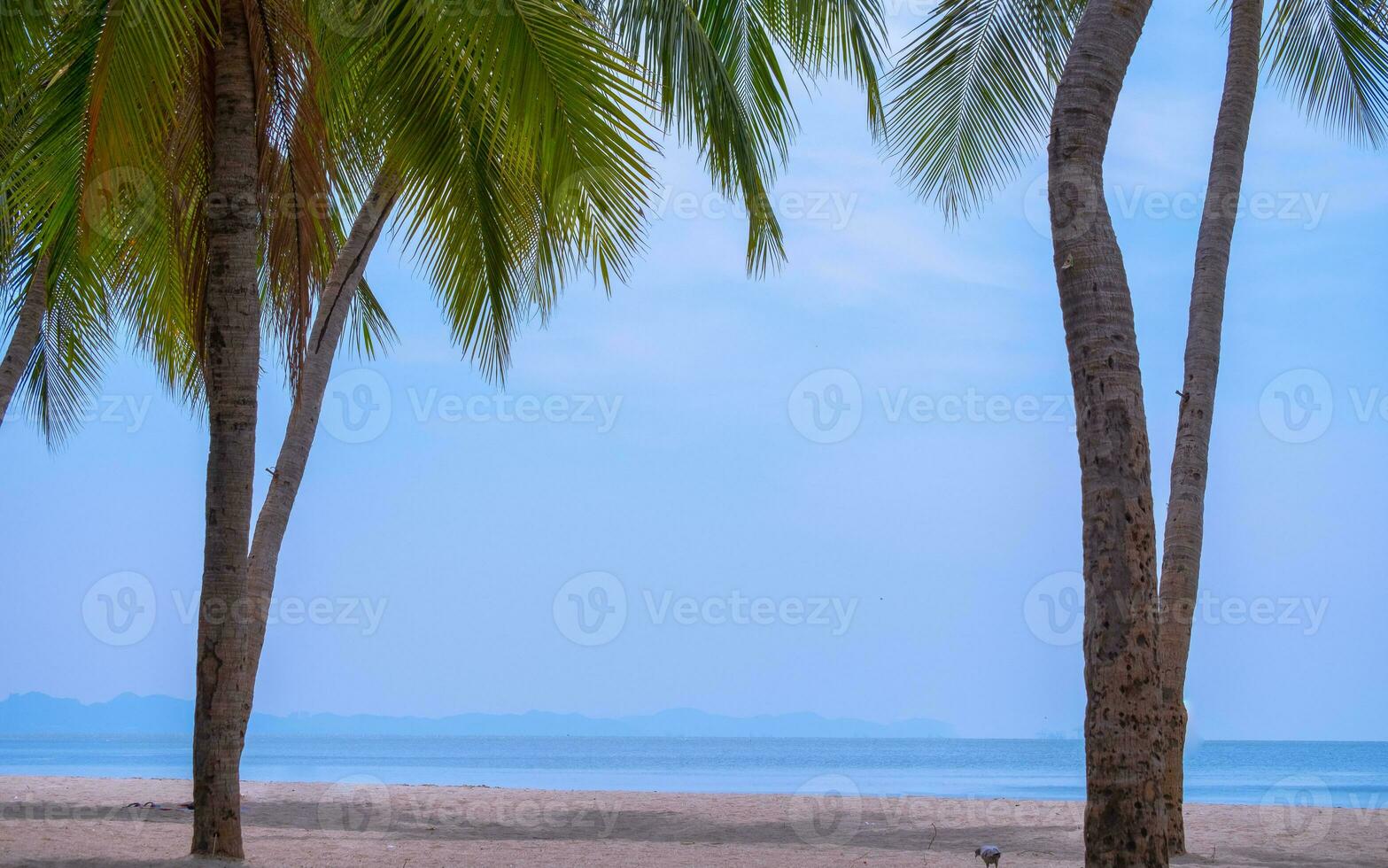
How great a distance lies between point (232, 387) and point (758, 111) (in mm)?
3783

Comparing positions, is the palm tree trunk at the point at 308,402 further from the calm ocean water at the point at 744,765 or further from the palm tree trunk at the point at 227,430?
the calm ocean water at the point at 744,765

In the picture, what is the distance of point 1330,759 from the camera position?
1913 inches

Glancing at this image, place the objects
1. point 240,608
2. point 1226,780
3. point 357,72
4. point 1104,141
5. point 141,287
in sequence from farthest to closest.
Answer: point 1226,780, point 141,287, point 357,72, point 240,608, point 1104,141

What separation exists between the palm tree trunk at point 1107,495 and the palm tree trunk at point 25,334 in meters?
7.14

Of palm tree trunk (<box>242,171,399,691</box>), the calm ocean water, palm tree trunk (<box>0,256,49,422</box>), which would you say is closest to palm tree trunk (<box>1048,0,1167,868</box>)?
palm tree trunk (<box>242,171,399,691</box>)

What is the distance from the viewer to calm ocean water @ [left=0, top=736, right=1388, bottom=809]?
3005 centimetres

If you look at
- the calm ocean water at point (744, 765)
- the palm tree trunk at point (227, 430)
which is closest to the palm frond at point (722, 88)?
the palm tree trunk at point (227, 430)

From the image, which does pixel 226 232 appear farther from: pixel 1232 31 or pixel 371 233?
pixel 1232 31

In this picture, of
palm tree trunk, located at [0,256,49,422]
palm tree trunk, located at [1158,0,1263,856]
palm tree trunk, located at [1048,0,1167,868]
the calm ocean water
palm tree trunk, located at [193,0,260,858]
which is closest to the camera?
palm tree trunk, located at [1048,0,1167,868]

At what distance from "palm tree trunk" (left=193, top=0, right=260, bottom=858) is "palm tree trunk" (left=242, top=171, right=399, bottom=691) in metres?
1.53

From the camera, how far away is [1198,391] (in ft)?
24.9

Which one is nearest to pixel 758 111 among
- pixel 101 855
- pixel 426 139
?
pixel 426 139

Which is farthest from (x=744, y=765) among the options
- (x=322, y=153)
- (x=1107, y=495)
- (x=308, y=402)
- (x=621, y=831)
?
(x=1107, y=495)

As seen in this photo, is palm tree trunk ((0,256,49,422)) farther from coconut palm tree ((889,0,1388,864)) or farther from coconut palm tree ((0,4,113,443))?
coconut palm tree ((889,0,1388,864))
